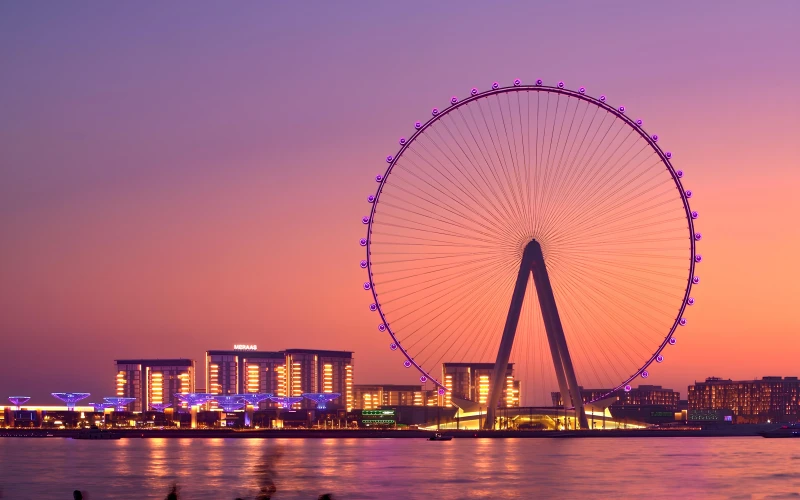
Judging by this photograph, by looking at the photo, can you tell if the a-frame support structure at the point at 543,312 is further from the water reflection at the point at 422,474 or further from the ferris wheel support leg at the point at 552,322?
the water reflection at the point at 422,474

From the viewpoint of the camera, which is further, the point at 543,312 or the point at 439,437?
the point at 439,437

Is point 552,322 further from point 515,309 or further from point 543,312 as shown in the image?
point 515,309

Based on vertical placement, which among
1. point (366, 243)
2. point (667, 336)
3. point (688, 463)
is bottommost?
point (688, 463)

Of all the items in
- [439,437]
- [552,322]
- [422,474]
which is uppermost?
[552,322]

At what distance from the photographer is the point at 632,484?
80812 millimetres

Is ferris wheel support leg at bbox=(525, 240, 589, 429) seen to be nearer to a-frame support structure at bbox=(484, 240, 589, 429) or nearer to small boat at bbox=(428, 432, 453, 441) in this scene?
a-frame support structure at bbox=(484, 240, 589, 429)

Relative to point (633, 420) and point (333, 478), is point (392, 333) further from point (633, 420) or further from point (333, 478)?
point (633, 420)

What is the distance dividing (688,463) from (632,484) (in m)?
31.7

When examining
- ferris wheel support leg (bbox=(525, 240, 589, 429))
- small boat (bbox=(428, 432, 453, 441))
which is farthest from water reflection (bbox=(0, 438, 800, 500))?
small boat (bbox=(428, 432, 453, 441))

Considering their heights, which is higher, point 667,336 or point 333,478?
point 667,336

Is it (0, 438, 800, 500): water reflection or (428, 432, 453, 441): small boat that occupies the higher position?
(0, 438, 800, 500): water reflection

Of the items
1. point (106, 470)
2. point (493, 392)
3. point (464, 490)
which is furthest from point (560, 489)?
point (493, 392)

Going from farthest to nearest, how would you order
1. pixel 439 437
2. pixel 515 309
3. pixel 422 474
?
pixel 439 437
pixel 515 309
pixel 422 474

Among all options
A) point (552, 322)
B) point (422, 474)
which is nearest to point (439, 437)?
point (552, 322)
